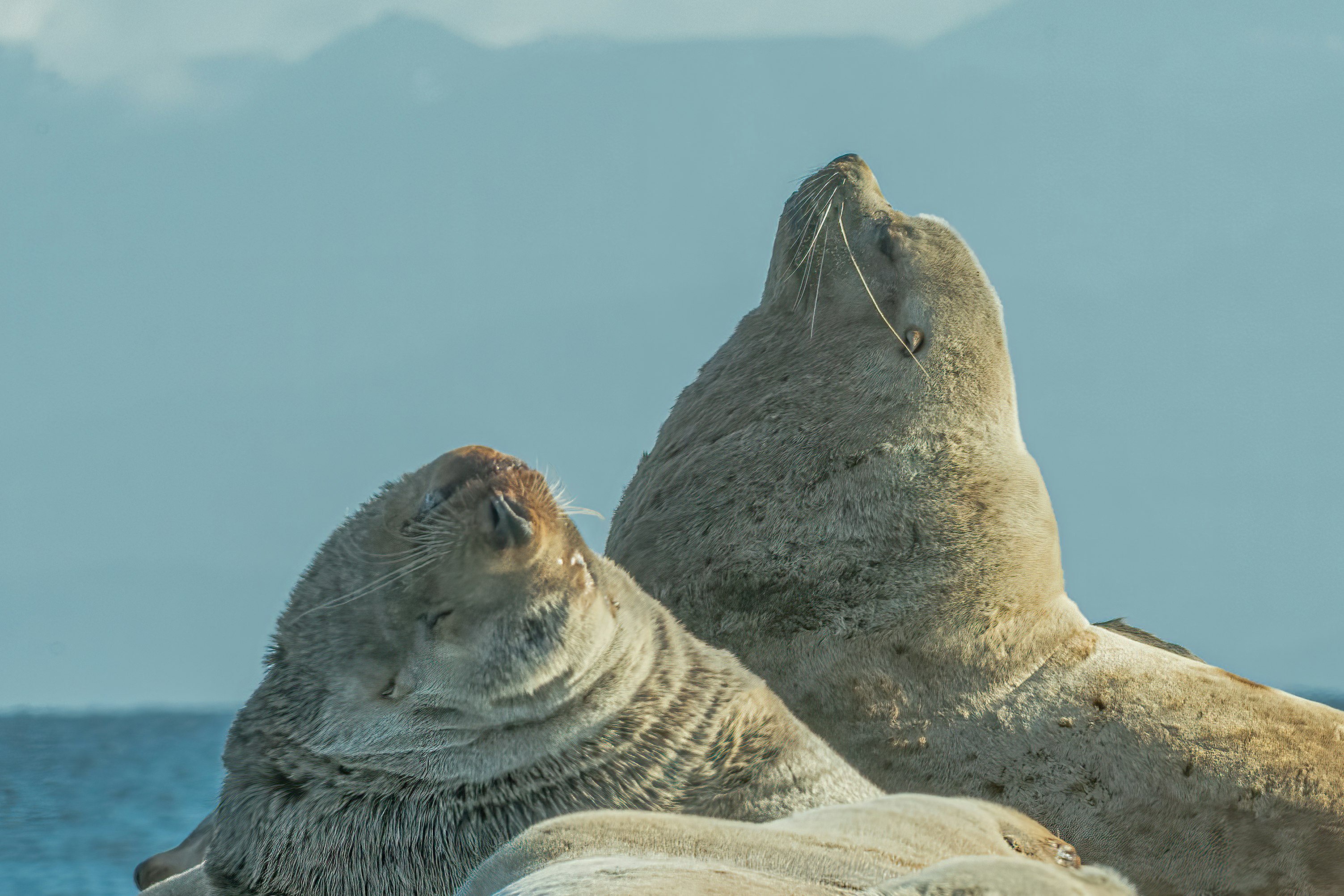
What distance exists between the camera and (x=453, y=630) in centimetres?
302

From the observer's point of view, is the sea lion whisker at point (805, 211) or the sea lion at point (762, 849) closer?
the sea lion at point (762, 849)

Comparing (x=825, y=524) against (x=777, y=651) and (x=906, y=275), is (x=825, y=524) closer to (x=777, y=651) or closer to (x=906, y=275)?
(x=777, y=651)

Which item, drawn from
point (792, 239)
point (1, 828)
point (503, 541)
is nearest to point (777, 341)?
point (792, 239)

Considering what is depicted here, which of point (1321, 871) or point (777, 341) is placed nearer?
point (1321, 871)

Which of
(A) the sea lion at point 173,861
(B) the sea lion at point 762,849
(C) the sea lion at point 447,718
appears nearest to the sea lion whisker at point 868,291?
(C) the sea lion at point 447,718

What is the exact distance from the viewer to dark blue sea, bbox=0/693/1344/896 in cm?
1548

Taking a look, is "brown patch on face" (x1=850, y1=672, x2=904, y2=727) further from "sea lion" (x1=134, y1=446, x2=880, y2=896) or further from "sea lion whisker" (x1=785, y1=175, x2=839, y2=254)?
"sea lion whisker" (x1=785, y1=175, x2=839, y2=254)

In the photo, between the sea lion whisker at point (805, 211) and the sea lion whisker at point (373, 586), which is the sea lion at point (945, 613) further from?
the sea lion whisker at point (373, 586)

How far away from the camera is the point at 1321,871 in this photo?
175 inches

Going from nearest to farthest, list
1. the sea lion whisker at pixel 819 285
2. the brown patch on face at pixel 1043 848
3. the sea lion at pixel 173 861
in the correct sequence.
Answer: the brown patch on face at pixel 1043 848 < the sea lion at pixel 173 861 < the sea lion whisker at pixel 819 285

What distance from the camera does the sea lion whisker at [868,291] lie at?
200 inches

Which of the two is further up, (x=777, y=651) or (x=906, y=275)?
(x=906, y=275)

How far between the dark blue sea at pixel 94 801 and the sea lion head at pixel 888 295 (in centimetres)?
277

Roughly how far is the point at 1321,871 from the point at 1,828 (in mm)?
18114
